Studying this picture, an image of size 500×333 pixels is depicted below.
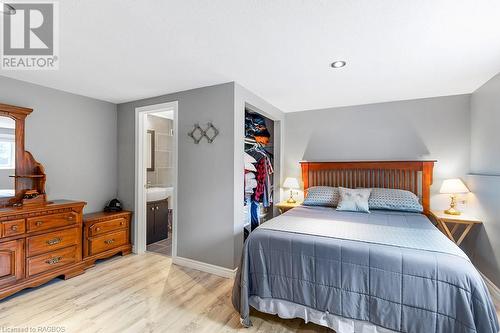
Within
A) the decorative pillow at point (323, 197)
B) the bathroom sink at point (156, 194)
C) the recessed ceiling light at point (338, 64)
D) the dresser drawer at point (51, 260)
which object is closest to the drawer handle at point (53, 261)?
the dresser drawer at point (51, 260)

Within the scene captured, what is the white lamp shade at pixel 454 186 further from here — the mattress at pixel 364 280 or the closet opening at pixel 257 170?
the closet opening at pixel 257 170

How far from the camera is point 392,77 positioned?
104 inches

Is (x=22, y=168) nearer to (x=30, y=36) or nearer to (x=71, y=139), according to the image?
(x=71, y=139)

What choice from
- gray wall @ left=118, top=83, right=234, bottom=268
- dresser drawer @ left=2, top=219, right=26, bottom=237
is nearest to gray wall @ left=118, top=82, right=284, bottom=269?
gray wall @ left=118, top=83, right=234, bottom=268

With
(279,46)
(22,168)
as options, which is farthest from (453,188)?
(22,168)

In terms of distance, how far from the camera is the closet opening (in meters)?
3.62

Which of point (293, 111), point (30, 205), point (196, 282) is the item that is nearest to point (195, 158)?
point (196, 282)

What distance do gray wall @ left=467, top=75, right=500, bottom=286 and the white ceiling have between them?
253mm

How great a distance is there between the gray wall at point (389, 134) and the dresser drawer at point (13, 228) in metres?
3.60

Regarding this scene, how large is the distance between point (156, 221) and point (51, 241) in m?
1.57

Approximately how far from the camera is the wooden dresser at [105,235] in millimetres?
3031

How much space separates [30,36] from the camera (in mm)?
1840

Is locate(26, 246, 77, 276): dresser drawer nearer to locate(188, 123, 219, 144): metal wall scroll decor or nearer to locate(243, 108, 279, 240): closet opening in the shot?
locate(188, 123, 219, 144): metal wall scroll decor

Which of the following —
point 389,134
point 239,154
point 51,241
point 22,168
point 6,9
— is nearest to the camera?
point 6,9
